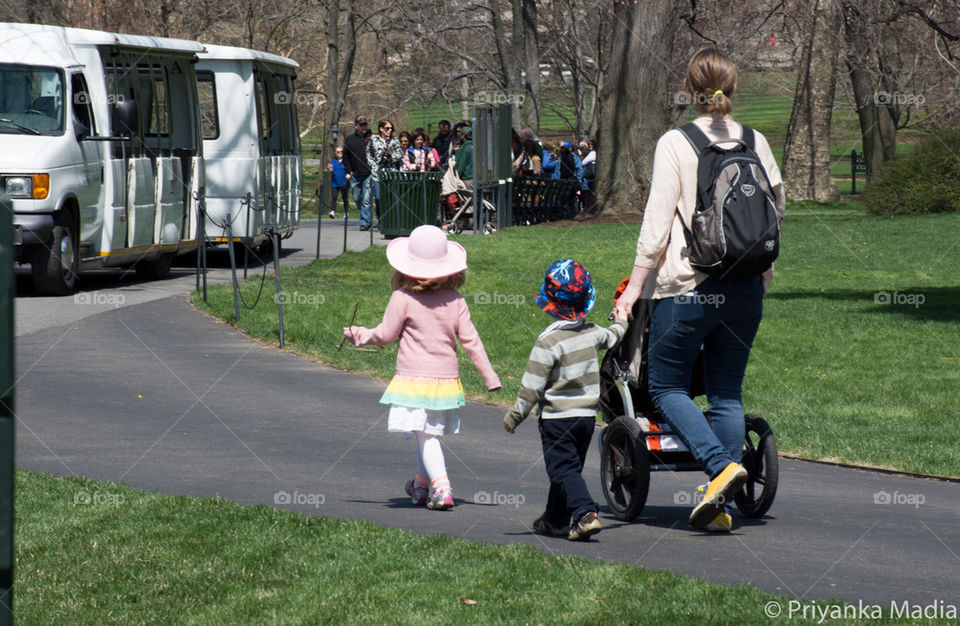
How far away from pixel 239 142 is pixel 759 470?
1372 cm

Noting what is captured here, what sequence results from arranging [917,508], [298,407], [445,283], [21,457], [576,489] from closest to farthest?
[576,489] → [445,283] → [917,508] → [21,457] → [298,407]

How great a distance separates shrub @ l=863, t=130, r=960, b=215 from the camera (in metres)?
31.7

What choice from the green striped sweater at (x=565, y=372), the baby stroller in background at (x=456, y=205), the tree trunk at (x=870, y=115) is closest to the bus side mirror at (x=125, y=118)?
the baby stroller in background at (x=456, y=205)

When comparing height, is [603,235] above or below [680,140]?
below

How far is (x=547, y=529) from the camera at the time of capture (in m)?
5.81

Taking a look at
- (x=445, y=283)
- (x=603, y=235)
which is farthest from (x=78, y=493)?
(x=603, y=235)

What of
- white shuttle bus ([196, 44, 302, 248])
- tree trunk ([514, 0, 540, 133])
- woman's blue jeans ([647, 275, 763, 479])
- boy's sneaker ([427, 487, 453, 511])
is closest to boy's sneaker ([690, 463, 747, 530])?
woman's blue jeans ([647, 275, 763, 479])

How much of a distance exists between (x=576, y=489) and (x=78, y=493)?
97.7 inches

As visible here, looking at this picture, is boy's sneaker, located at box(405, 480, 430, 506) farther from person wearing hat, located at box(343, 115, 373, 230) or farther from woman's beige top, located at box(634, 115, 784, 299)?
person wearing hat, located at box(343, 115, 373, 230)

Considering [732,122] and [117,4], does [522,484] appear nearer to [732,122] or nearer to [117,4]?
[732,122]

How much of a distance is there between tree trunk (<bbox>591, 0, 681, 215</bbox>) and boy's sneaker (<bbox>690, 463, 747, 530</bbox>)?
2086 centimetres

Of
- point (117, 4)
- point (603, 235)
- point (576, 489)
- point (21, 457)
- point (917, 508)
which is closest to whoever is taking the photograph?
point (576, 489)

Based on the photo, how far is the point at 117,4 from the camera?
3722cm

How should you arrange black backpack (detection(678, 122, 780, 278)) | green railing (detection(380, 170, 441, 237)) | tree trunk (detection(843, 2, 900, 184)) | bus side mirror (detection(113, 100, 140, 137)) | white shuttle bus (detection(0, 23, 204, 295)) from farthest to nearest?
tree trunk (detection(843, 2, 900, 184)), green railing (detection(380, 170, 441, 237)), bus side mirror (detection(113, 100, 140, 137)), white shuttle bus (detection(0, 23, 204, 295)), black backpack (detection(678, 122, 780, 278))
